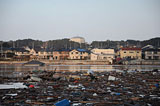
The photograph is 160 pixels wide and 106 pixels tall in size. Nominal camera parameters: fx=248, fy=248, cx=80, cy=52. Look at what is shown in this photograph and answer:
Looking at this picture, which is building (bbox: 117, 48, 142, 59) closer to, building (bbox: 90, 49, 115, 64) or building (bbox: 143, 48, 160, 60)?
building (bbox: 143, 48, 160, 60)

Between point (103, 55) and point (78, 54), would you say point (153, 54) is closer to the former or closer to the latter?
point (103, 55)

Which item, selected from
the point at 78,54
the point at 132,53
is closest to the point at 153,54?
the point at 132,53

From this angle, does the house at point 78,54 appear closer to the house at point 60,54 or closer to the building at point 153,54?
the house at point 60,54

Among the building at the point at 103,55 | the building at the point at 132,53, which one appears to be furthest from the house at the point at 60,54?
the building at the point at 132,53

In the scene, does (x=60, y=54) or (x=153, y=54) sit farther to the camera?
(x=60, y=54)

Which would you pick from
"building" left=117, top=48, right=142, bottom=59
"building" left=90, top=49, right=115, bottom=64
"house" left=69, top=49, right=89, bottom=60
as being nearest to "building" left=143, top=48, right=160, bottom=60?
"building" left=117, top=48, right=142, bottom=59

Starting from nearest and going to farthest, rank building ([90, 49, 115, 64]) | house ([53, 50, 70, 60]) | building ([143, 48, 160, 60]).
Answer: building ([143, 48, 160, 60]), building ([90, 49, 115, 64]), house ([53, 50, 70, 60])

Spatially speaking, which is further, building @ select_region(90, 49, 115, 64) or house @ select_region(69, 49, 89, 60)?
house @ select_region(69, 49, 89, 60)

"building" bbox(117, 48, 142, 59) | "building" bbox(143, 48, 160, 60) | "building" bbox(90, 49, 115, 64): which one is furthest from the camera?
"building" bbox(117, 48, 142, 59)

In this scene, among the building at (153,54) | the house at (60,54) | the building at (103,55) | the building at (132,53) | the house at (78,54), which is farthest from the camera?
the house at (60,54)

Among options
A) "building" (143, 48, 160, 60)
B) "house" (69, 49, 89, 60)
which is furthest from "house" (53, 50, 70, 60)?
"building" (143, 48, 160, 60)

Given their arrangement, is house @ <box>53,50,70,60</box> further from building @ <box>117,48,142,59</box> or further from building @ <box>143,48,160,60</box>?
building @ <box>143,48,160,60</box>

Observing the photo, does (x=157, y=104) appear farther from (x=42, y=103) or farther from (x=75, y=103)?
(x=42, y=103)

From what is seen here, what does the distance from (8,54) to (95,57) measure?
2954 centimetres
